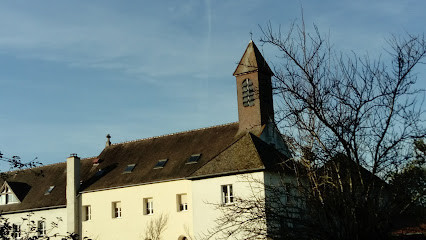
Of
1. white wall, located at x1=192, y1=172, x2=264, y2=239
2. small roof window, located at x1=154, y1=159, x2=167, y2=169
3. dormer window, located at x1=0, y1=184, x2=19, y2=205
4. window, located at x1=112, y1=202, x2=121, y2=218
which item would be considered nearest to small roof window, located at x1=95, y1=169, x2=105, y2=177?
window, located at x1=112, y1=202, x2=121, y2=218

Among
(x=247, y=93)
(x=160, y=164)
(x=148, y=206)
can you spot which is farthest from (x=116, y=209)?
(x=247, y=93)

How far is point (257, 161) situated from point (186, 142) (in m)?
8.98

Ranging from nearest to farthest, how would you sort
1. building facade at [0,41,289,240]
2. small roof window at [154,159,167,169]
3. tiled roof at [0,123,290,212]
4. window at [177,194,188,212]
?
1. building facade at [0,41,289,240]
2. tiled roof at [0,123,290,212]
3. window at [177,194,188,212]
4. small roof window at [154,159,167,169]

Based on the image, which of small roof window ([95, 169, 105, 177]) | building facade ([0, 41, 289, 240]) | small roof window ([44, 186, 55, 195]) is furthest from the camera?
small roof window ([44, 186, 55, 195])

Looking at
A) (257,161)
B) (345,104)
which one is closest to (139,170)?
(257,161)

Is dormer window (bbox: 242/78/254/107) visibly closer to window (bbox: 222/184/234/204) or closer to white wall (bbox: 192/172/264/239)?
white wall (bbox: 192/172/264/239)

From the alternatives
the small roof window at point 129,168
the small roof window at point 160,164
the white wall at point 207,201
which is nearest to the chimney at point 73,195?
the small roof window at point 129,168

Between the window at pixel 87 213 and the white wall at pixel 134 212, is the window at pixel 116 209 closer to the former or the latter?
the white wall at pixel 134 212

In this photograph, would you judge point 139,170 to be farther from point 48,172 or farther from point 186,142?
point 48,172

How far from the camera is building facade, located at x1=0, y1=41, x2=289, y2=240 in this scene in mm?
25812

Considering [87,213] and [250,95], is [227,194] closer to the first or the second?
[250,95]

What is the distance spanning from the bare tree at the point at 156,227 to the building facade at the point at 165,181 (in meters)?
0.06

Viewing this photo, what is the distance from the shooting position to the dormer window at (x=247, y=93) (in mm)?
30484

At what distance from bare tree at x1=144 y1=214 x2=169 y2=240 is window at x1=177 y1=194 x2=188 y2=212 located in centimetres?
A: 99
